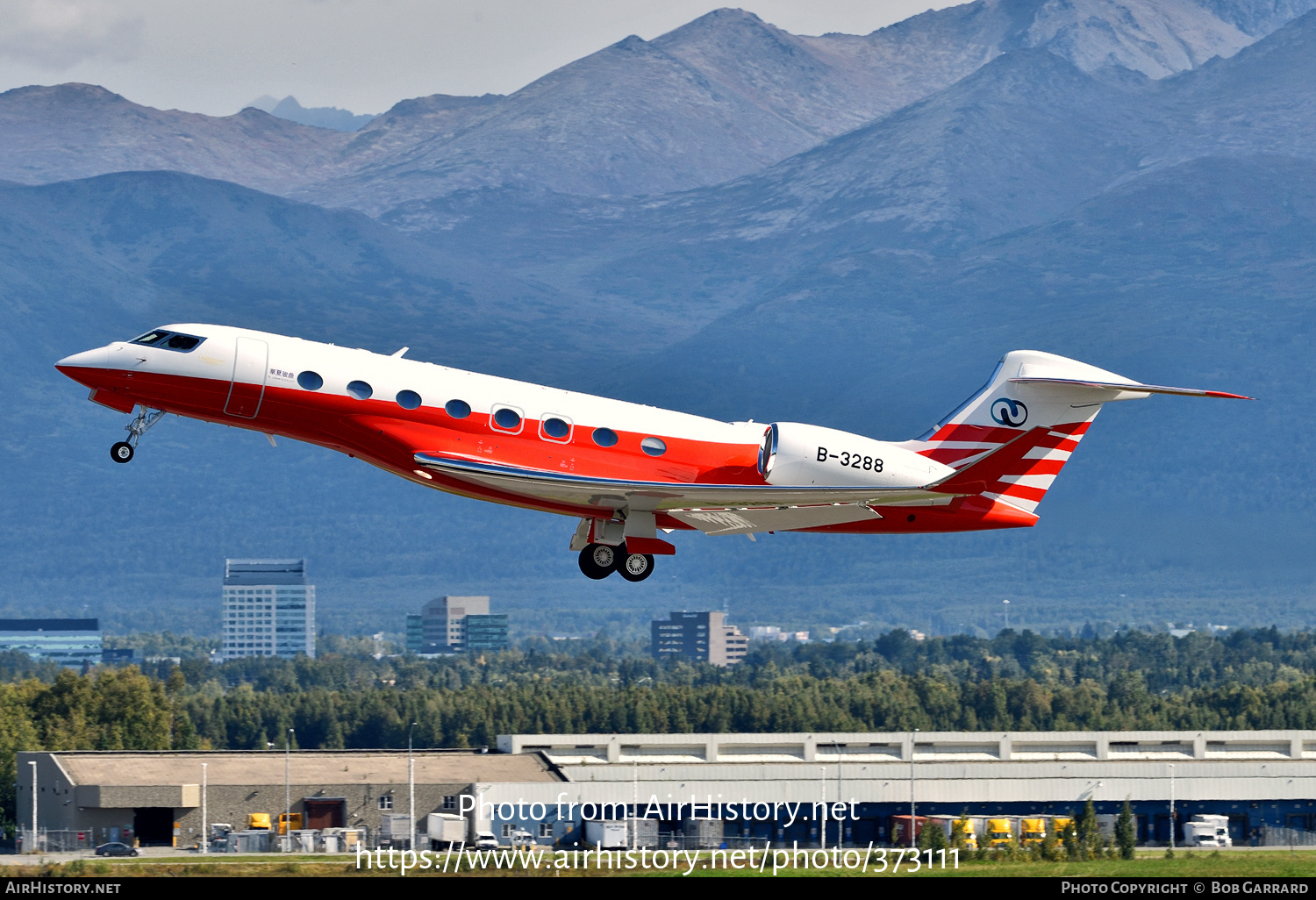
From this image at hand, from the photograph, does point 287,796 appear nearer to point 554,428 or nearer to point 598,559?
point 598,559

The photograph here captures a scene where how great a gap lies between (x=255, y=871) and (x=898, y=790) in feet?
87.9

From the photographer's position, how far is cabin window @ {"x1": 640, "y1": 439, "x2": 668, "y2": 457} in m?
38.9

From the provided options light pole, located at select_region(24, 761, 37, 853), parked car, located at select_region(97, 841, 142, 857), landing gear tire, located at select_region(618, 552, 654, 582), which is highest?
landing gear tire, located at select_region(618, 552, 654, 582)

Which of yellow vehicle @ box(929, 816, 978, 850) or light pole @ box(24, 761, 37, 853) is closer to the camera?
yellow vehicle @ box(929, 816, 978, 850)

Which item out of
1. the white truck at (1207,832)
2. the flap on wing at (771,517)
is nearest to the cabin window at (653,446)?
the flap on wing at (771,517)

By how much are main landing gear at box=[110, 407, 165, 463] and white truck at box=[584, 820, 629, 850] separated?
27.8 m

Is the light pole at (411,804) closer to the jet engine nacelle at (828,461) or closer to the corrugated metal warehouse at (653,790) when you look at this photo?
the corrugated metal warehouse at (653,790)

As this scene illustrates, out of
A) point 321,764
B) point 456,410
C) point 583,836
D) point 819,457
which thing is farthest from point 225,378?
point 321,764

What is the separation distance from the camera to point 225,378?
37281 millimetres

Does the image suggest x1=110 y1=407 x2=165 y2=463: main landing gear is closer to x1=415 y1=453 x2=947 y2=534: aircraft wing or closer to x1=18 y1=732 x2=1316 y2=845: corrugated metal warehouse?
x1=415 y1=453 x2=947 y2=534: aircraft wing

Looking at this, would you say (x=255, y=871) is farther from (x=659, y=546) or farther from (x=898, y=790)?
(x=898, y=790)

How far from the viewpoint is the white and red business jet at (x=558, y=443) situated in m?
37.5

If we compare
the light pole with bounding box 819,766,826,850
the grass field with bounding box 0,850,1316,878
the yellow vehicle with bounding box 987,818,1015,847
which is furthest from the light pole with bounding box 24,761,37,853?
the yellow vehicle with bounding box 987,818,1015,847

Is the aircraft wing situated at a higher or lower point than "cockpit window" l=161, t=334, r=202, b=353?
lower
